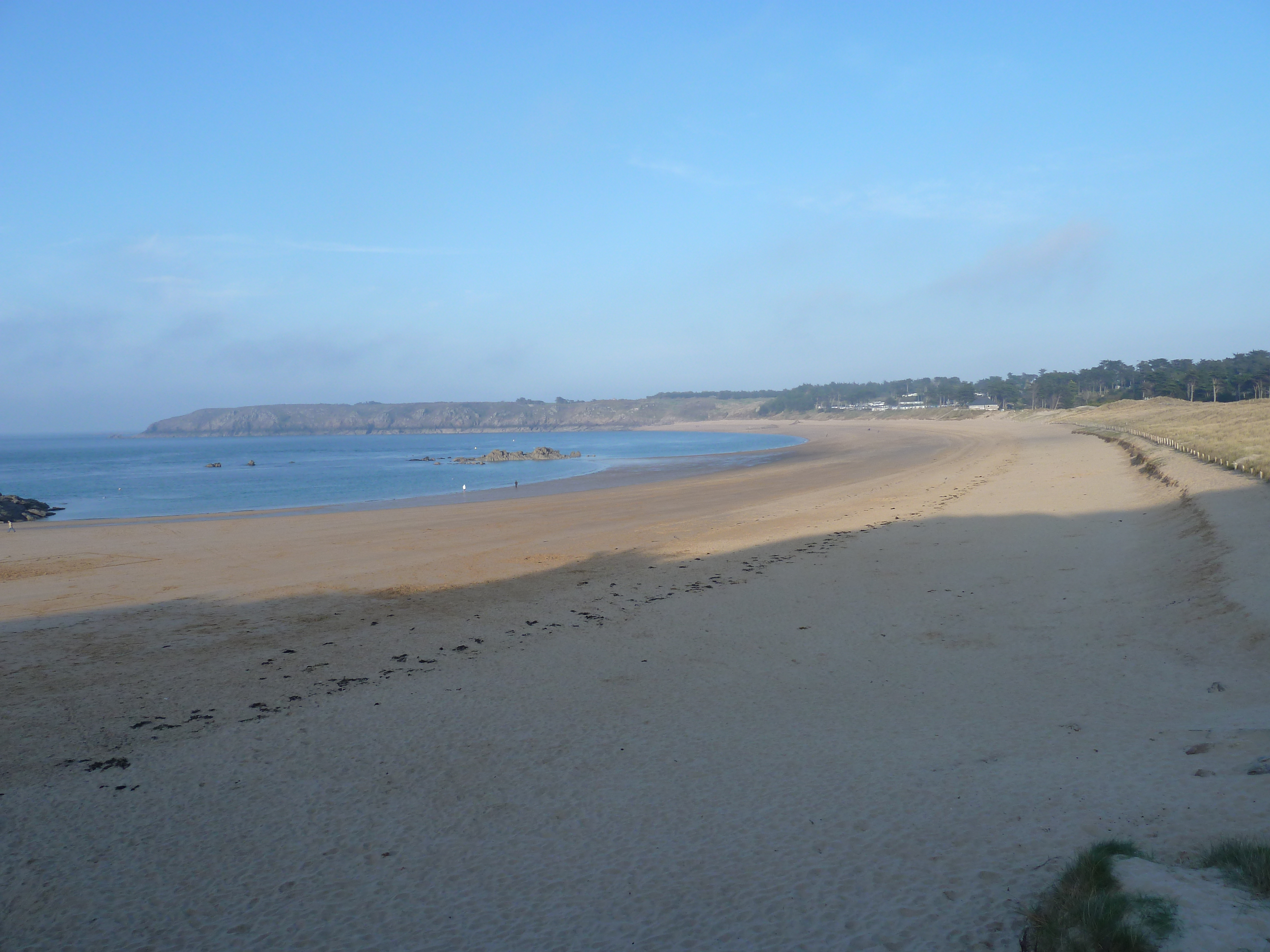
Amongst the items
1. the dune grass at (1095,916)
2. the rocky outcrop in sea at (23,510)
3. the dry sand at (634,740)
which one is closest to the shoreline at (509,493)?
the rocky outcrop in sea at (23,510)

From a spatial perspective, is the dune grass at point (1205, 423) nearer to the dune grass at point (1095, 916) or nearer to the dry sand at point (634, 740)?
the dry sand at point (634, 740)

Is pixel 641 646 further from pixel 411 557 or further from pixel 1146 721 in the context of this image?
pixel 411 557

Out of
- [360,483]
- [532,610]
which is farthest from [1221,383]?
[532,610]

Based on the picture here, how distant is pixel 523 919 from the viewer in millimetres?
4492

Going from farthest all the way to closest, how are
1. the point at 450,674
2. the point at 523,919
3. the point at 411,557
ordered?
the point at 411,557 → the point at 450,674 → the point at 523,919

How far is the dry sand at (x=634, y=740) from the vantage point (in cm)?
459

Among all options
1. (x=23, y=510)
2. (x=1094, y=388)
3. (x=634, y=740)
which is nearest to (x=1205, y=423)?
(x=634, y=740)

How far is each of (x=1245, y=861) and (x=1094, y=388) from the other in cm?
15528

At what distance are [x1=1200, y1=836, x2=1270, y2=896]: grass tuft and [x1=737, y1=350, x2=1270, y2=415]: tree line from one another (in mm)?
85868

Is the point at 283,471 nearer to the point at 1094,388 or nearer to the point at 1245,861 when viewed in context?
the point at 1245,861

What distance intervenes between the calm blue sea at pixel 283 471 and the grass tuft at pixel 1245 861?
111 ft

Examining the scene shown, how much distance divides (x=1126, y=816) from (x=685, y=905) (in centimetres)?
296

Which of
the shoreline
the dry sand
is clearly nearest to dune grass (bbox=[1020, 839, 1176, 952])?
the dry sand

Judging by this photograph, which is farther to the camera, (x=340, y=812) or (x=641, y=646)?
(x=641, y=646)
